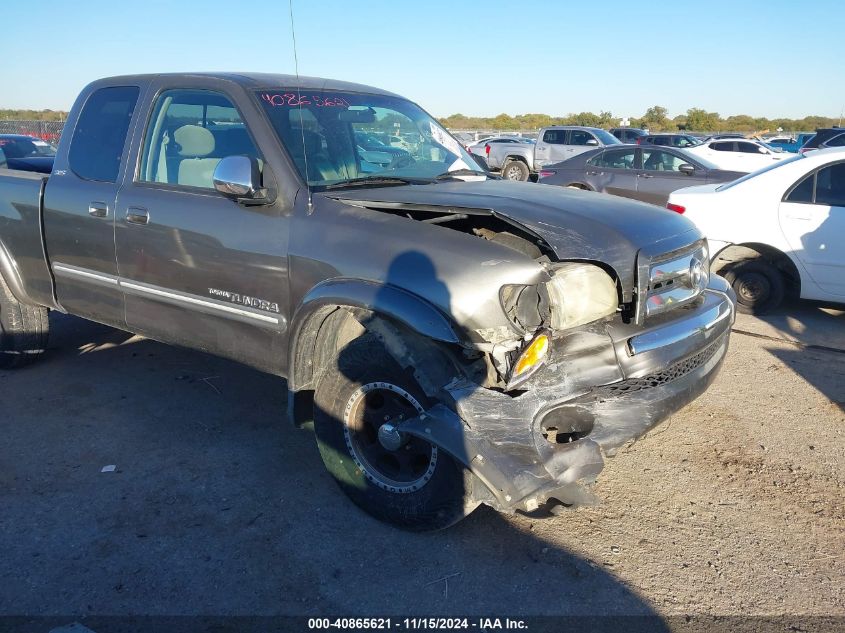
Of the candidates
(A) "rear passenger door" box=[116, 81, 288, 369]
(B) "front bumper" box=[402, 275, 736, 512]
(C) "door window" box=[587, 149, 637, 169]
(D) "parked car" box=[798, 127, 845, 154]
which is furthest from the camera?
(D) "parked car" box=[798, 127, 845, 154]

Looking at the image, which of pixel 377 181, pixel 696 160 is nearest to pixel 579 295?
pixel 377 181

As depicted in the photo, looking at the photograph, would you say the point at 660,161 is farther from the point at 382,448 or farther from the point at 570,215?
the point at 382,448

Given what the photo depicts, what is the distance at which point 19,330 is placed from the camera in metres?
5.09

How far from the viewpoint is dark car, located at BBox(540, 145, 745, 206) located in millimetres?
11227

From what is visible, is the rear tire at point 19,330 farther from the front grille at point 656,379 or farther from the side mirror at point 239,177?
the front grille at point 656,379

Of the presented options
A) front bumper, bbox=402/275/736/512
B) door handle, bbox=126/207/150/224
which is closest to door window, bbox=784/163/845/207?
front bumper, bbox=402/275/736/512

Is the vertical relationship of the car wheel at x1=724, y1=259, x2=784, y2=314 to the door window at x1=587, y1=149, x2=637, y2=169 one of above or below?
below

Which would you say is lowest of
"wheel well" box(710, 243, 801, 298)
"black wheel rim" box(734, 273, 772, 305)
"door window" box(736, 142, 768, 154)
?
"black wheel rim" box(734, 273, 772, 305)

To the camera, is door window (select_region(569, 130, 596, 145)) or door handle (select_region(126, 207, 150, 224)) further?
door window (select_region(569, 130, 596, 145))

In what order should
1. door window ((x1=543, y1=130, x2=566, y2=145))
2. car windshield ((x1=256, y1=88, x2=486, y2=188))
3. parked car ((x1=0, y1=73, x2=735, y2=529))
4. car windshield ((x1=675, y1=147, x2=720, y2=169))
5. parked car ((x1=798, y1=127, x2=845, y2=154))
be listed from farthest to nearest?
door window ((x1=543, y1=130, x2=566, y2=145)) < parked car ((x1=798, y1=127, x2=845, y2=154)) < car windshield ((x1=675, y1=147, x2=720, y2=169)) < car windshield ((x1=256, y1=88, x2=486, y2=188)) < parked car ((x1=0, y1=73, x2=735, y2=529))

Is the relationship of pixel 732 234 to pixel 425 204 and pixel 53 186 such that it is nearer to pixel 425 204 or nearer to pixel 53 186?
pixel 425 204

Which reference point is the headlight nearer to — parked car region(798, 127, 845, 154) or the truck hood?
the truck hood

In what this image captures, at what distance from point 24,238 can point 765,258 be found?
20.8 feet

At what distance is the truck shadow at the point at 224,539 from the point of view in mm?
2746
